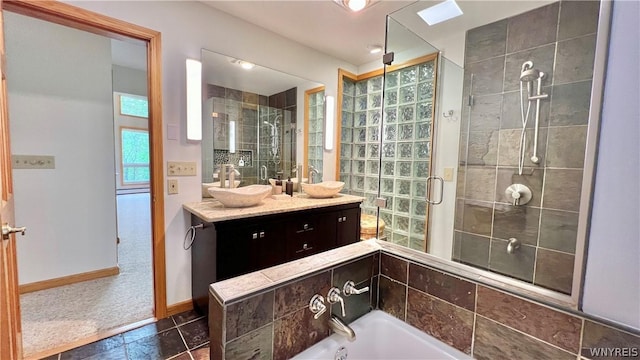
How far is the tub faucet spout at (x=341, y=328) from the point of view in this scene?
1.09 m

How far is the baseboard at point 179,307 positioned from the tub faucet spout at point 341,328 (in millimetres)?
1492

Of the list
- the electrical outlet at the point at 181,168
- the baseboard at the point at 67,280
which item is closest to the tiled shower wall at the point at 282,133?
the electrical outlet at the point at 181,168

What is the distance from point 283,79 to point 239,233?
66.6 inches

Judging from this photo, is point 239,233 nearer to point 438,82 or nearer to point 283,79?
point 283,79

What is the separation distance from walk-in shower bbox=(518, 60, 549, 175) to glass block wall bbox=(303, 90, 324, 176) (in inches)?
74.7

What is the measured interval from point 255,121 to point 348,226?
4.60ft

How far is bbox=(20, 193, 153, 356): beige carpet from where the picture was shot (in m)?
1.70

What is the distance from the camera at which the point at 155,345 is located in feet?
5.38

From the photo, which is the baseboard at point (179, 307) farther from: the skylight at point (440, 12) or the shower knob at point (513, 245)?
the skylight at point (440, 12)

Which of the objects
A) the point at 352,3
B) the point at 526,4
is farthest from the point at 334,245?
the point at 526,4

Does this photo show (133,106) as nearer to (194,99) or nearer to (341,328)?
(194,99)

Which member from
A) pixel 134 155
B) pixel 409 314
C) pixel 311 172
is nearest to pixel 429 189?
pixel 311 172

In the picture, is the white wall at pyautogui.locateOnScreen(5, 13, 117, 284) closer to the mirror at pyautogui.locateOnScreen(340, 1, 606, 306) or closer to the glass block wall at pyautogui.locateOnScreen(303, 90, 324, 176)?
the glass block wall at pyautogui.locateOnScreen(303, 90, 324, 176)

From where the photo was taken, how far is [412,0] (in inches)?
77.7
